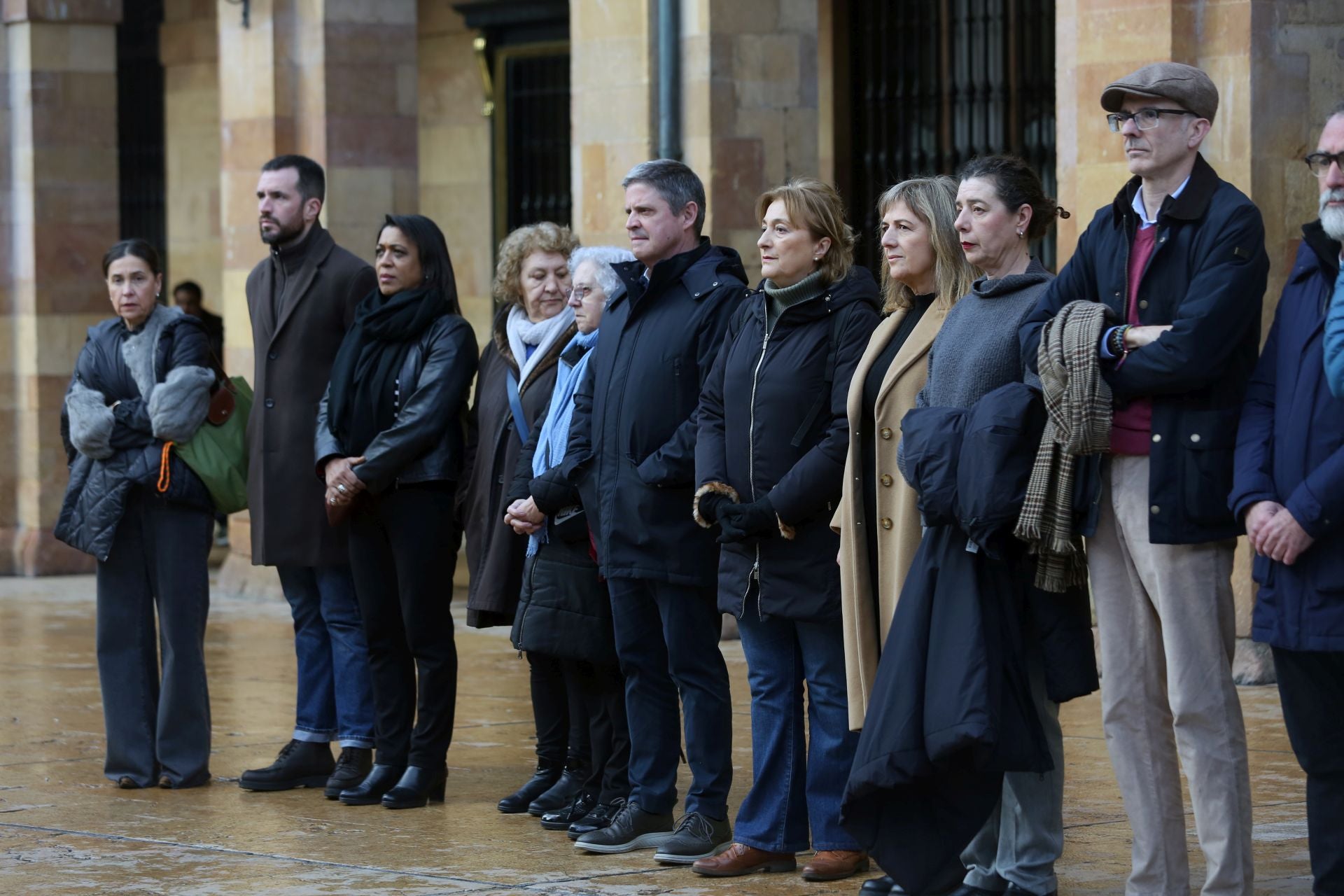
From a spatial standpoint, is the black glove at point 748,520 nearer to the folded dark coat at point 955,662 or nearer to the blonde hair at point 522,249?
the folded dark coat at point 955,662

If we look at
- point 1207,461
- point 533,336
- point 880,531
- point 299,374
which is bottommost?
Result: point 880,531

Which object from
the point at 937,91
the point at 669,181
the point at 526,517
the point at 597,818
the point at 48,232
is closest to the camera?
the point at 669,181

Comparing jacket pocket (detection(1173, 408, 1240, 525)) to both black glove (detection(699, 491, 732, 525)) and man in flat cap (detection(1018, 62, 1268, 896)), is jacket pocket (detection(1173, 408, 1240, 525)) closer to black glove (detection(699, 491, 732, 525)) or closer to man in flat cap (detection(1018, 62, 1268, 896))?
man in flat cap (detection(1018, 62, 1268, 896))

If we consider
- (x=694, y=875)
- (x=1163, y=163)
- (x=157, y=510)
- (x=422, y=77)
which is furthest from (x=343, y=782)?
(x=422, y=77)

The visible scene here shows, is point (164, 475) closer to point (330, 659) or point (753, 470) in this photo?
point (330, 659)

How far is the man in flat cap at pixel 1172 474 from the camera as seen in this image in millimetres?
5430

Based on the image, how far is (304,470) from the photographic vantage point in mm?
7926

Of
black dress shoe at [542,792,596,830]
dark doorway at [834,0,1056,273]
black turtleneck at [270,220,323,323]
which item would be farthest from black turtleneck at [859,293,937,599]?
dark doorway at [834,0,1056,273]

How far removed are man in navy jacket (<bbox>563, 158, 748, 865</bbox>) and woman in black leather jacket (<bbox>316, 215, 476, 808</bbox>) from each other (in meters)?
0.76

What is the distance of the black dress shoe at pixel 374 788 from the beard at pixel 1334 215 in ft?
11.8

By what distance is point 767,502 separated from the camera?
6.23 m

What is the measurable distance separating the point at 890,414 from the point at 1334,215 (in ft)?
4.10

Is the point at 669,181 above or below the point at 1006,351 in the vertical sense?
above

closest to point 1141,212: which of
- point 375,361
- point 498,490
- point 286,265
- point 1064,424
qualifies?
point 1064,424
